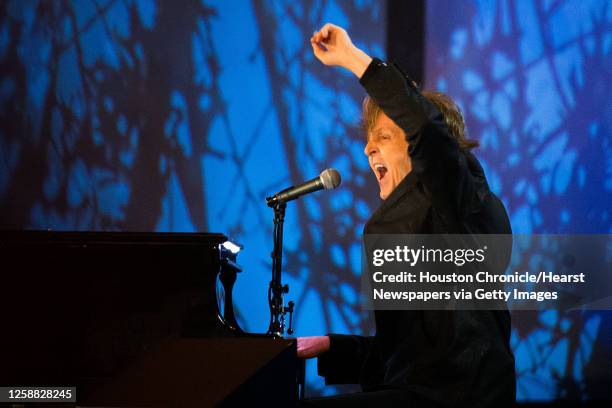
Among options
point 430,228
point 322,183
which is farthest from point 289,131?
point 430,228

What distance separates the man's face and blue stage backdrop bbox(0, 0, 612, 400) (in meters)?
1.80

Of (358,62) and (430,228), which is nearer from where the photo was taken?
(358,62)

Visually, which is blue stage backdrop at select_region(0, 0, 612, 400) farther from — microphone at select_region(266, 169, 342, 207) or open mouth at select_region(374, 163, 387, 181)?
open mouth at select_region(374, 163, 387, 181)

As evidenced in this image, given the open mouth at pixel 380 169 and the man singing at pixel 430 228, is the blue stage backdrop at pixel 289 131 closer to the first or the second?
the open mouth at pixel 380 169

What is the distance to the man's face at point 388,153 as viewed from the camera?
148 cm

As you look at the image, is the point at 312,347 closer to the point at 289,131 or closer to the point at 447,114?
the point at 447,114

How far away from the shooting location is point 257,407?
82 cm

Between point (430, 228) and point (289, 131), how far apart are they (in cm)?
211

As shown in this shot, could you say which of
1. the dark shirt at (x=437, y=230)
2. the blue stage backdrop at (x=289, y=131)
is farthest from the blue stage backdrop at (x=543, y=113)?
the dark shirt at (x=437, y=230)

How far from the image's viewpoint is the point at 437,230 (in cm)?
134

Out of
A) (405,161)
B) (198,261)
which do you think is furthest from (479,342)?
(198,261)

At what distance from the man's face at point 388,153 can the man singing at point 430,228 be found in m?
0.02

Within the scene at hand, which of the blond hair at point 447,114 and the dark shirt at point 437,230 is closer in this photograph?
the dark shirt at point 437,230

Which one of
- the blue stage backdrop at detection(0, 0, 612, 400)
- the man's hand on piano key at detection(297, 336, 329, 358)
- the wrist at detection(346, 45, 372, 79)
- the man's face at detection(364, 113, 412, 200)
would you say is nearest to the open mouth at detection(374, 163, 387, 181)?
the man's face at detection(364, 113, 412, 200)
